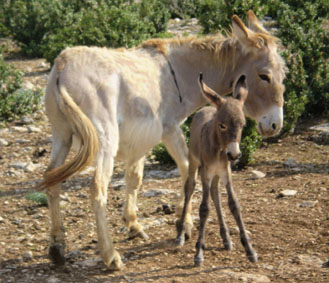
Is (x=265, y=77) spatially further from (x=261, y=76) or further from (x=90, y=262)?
(x=90, y=262)

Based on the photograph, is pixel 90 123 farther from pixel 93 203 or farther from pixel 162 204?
pixel 162 204

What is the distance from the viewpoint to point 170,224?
652 centimetres

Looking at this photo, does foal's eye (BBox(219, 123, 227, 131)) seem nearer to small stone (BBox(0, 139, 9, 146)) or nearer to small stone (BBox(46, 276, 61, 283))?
small stone (BBox(46, 276, 61, 283))

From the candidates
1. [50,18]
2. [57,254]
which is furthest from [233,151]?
[50,18]

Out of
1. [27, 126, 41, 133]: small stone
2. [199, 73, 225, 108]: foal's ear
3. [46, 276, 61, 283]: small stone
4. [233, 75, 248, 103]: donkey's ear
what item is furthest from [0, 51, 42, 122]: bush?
[199, 73, 225, 108]: foal's ear

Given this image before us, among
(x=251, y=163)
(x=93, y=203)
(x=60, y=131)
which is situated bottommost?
(x=251, y=163)

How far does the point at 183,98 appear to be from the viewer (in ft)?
20.7

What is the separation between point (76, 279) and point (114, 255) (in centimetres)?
37

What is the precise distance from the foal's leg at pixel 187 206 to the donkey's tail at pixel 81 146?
3.83 ft

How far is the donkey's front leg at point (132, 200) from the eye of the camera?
6176mm

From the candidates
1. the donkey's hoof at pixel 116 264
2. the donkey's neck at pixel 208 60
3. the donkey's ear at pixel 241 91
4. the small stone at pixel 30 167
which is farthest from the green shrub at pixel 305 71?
the donkey's hoof at pixel 116 264

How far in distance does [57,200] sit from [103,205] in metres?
0.52

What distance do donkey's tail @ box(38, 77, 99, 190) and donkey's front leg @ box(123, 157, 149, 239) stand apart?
104 cm

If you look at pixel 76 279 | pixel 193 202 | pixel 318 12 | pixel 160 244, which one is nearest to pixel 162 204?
pixel 193 202
